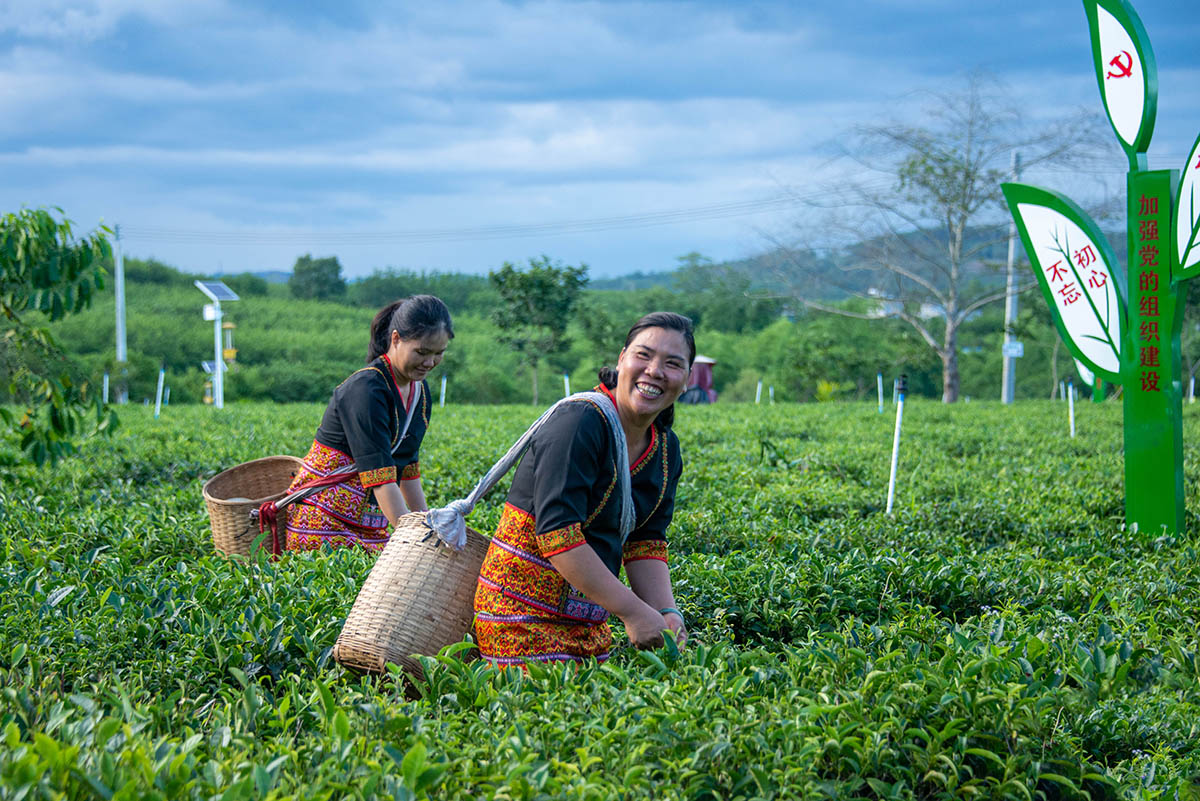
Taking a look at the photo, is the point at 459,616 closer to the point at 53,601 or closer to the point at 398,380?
the point at 398,380

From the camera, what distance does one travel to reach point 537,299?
76.2ft

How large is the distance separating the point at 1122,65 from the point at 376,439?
15.2ft

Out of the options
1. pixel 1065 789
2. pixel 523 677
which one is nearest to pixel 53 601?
pixel 523 677

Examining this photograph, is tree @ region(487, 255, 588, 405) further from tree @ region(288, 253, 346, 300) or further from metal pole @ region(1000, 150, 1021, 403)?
tree @ region(288, 253, 346, 300)

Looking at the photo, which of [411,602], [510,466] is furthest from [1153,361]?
[411,602]

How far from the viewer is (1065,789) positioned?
2.35 m

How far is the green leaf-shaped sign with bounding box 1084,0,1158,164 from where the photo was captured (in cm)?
534

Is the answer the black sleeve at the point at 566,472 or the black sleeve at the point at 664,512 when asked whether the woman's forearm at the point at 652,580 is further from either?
the black sleeve at the point at 566,472

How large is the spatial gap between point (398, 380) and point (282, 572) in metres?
0.81

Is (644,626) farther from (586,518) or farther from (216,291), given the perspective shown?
(216,291)

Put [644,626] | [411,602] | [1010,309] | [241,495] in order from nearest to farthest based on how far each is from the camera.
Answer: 1. [644,626]
2. [411,602]
3. [241,495]
4. [1010,309]

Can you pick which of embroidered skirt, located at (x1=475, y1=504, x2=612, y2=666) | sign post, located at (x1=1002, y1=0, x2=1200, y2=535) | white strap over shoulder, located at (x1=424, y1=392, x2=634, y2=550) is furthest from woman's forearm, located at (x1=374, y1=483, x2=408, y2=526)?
sign post, located at (x1=1002, y1=0, x2=1200, y2=535)

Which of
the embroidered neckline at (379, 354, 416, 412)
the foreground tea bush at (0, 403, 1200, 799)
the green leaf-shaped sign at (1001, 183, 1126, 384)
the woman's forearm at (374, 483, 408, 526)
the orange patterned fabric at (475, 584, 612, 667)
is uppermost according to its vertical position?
the green leaf-shaped sign at (1001, 183, 1126, 384)

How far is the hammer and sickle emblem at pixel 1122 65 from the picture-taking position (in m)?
5.45
